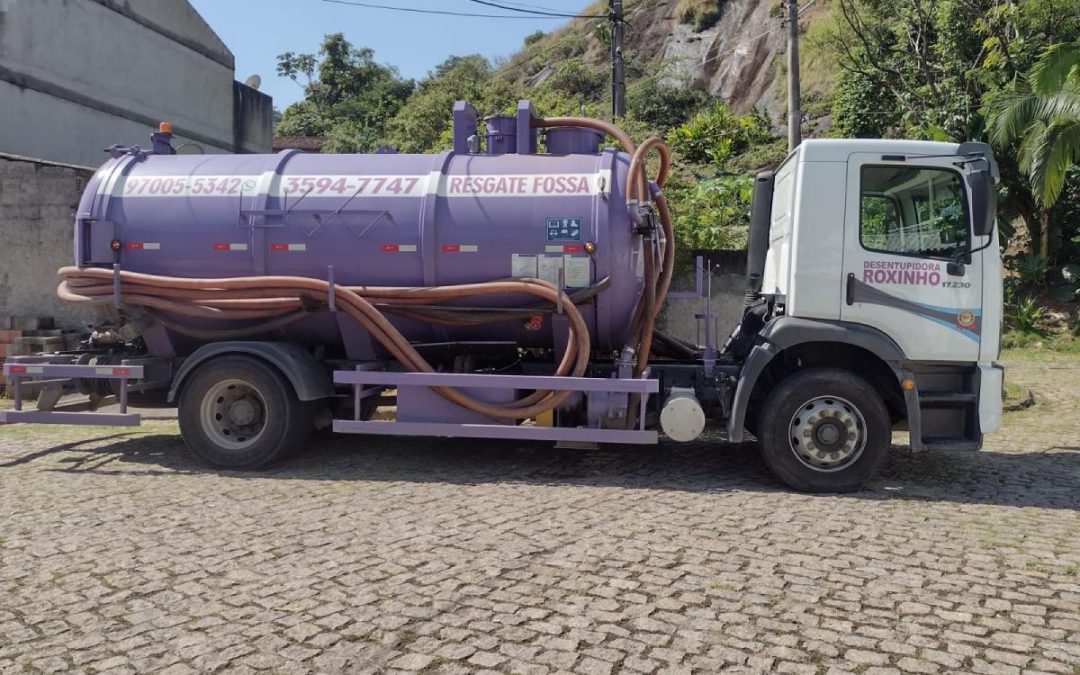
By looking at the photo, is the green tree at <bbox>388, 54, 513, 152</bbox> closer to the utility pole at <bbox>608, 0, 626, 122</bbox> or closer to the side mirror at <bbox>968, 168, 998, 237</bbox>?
the utility pole at <bbox>608, 0, 626, 122</bbox>

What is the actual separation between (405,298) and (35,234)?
6.98 m

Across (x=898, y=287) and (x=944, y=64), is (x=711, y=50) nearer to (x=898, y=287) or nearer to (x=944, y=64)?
(x=944, y=64)

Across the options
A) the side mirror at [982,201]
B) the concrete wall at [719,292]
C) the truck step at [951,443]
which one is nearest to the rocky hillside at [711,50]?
the concrete wall at [719,292]

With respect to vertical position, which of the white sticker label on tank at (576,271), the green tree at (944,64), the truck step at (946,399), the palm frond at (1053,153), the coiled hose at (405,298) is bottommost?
the truck step at (946,399)

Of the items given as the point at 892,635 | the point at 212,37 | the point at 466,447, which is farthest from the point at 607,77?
the point at 892,635

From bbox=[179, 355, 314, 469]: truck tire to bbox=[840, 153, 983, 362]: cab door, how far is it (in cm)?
463

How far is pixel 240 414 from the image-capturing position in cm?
704

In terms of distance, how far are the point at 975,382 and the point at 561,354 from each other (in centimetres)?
326

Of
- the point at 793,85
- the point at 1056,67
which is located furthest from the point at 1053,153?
the point at 793,85

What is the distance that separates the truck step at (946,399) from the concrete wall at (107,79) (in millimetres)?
13490

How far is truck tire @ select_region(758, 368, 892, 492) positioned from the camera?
20.1 ft

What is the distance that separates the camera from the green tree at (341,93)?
48.1m

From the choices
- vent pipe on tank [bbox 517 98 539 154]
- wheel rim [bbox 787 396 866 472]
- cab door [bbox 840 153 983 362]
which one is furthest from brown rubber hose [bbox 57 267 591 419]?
cab door [bbox 840 153 983 362]

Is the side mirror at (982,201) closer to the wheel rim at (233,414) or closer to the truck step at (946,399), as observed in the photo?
the truck step at (946,399)
